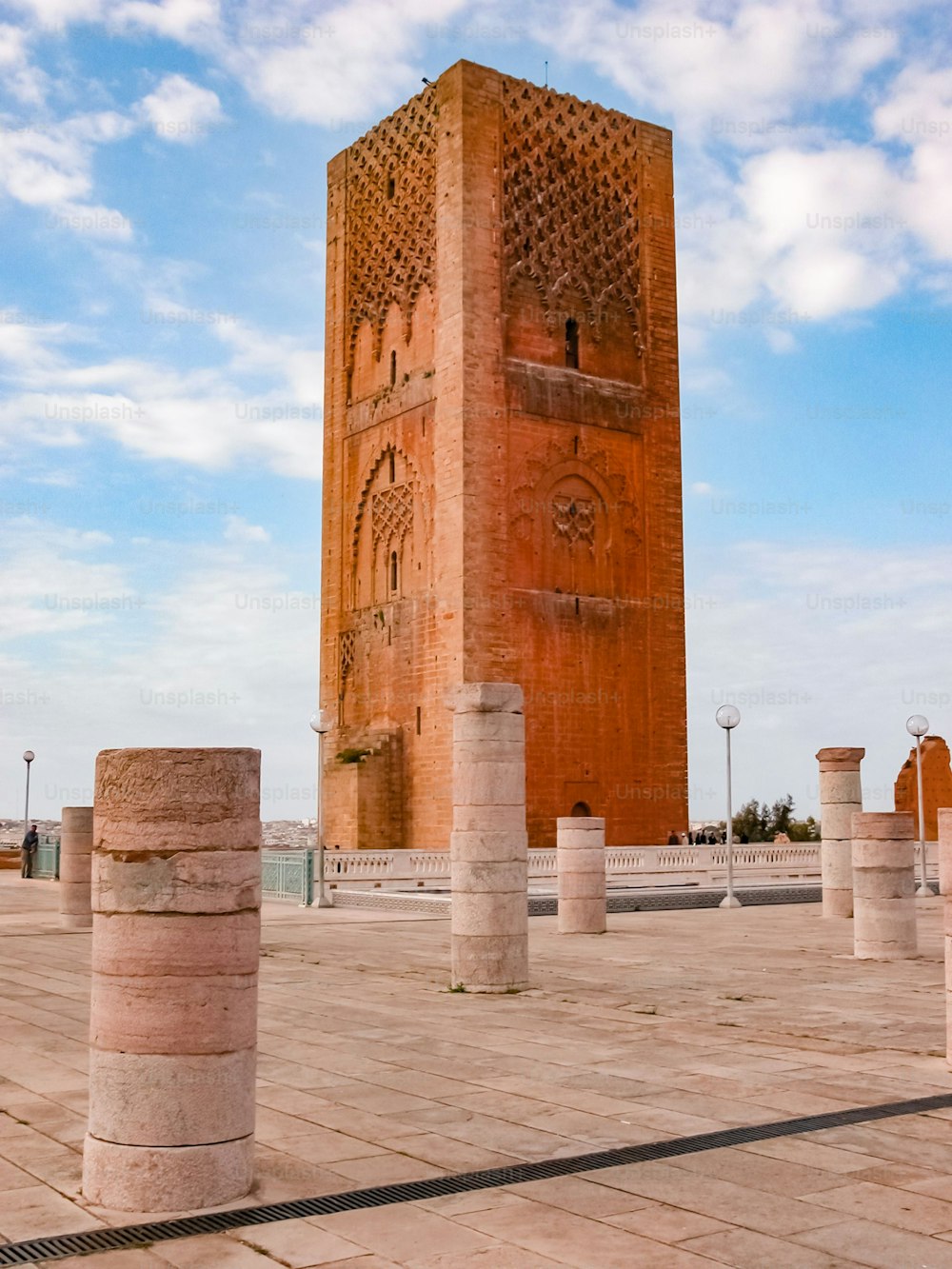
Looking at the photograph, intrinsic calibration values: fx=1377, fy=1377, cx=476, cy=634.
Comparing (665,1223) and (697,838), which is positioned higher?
(697,838)

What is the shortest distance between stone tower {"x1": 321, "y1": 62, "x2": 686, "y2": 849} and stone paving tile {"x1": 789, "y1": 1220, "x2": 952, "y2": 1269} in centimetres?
2513

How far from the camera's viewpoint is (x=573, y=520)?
3241 centimetres

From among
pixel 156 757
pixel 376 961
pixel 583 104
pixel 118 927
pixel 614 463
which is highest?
pixel 583 104

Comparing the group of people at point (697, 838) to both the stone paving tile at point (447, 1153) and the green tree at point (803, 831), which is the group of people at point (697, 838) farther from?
the stone paving tile at point (447, 1153)

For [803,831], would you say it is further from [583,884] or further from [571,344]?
[583,884]

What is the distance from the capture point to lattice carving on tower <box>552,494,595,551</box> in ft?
105

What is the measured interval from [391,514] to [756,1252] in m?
29.7

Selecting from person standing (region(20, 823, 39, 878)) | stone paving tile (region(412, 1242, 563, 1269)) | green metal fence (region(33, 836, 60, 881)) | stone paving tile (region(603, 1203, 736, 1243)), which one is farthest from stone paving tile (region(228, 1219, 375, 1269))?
person standing (region(20, 823, 39, 878))

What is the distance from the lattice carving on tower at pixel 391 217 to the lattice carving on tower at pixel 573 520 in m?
5.76

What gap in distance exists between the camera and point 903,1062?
732 cm

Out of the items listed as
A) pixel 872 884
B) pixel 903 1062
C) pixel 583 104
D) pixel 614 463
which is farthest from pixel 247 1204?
pixel 583 104

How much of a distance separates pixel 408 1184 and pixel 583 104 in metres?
32.8

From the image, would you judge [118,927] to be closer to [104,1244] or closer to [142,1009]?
[142,1009]

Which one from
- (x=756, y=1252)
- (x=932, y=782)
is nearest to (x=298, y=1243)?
(x=756, y=1252)
